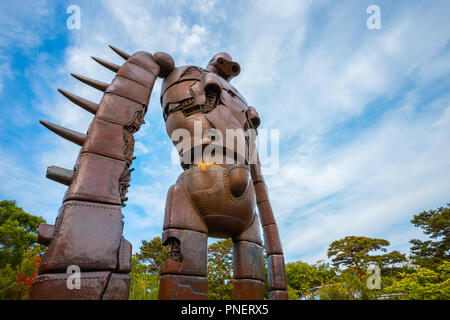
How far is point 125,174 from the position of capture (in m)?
2.62

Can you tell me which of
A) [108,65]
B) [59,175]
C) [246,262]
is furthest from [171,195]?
[108,65]

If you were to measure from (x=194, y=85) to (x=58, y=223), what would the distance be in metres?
2.31

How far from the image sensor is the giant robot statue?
208cm

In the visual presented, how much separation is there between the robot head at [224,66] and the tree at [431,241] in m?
17.1

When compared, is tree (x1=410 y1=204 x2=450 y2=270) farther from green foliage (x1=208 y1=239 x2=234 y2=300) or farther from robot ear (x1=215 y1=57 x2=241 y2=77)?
robot ear (x1=215 y1=57 x2=241 y2=77)

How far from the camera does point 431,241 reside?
16391 mm

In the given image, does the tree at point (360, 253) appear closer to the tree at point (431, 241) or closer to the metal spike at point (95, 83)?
the tree at point (431, 241)

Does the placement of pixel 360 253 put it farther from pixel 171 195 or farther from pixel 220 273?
pixel 171 195

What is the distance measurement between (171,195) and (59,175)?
43.6 inches
